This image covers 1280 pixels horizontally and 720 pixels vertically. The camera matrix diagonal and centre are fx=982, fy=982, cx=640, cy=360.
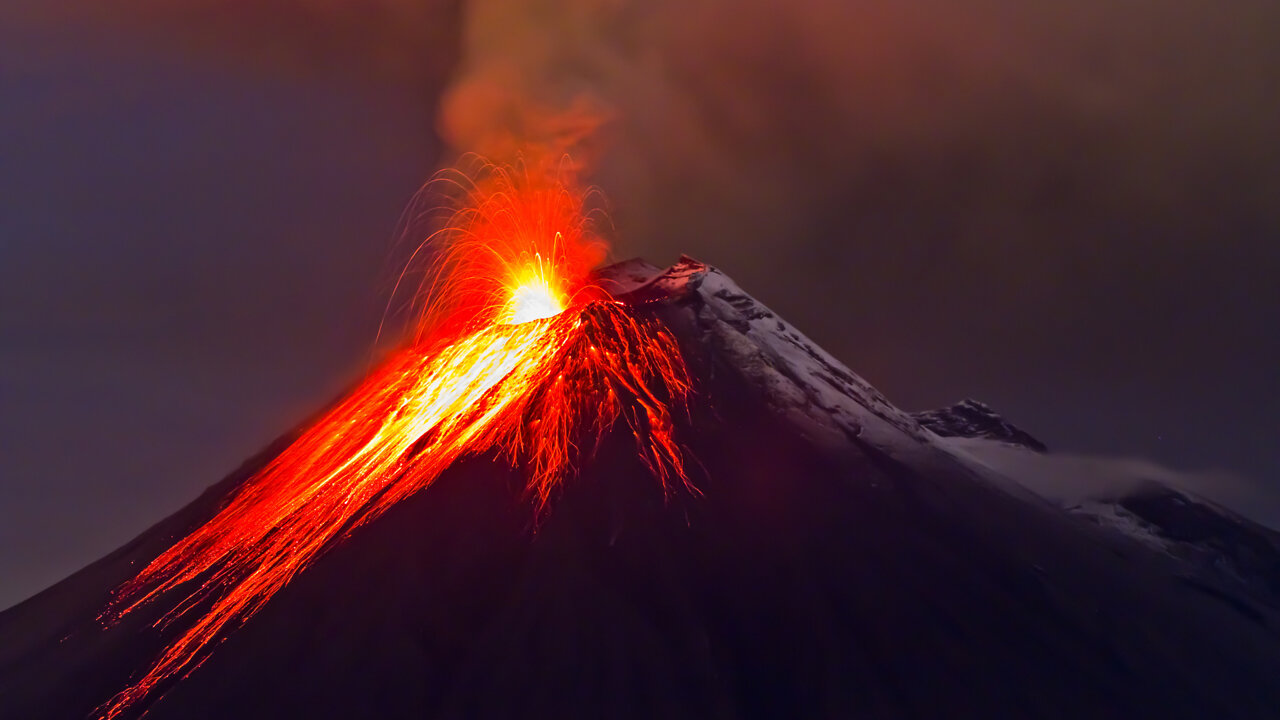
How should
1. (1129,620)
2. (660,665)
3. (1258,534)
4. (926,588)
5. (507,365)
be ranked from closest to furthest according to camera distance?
(660,665) → (926,588) → (1129,620) → (507,365) → (1258,534)

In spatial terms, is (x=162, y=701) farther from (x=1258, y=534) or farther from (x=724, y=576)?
(x=1258, y=534)

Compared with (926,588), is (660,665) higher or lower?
Result: lower

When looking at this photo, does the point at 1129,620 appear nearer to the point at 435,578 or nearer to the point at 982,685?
the point at 982,685

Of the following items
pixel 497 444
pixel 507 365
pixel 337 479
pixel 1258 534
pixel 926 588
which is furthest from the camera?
pixel 1258 534

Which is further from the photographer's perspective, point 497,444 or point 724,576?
point 497,444

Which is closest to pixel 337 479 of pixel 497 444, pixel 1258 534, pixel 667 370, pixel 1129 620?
pixel 497 444

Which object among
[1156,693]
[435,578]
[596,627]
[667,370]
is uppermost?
[667,370]
